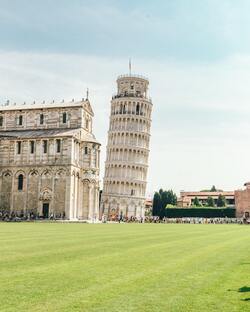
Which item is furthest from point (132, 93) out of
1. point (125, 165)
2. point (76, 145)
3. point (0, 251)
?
point (0, 251)

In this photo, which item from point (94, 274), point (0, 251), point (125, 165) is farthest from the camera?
point (125, 165)

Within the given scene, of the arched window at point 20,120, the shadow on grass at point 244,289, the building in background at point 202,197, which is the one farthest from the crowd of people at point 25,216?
the building in background at point 202,197

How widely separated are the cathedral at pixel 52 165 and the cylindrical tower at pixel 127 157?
32866 millimetres

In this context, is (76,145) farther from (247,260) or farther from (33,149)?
(247,260)

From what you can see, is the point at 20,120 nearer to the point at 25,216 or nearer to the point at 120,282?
the point at 25,216

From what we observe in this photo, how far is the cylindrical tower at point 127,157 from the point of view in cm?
11451

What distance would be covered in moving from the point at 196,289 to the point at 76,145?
67701 mm

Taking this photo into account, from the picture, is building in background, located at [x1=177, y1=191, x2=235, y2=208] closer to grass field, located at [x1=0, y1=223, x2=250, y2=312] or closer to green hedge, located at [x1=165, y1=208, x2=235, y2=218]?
green hedge, located at [x1=165, y1=208, x2=235, y2=218]

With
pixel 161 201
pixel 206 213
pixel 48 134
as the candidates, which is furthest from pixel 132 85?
pixel 48 134

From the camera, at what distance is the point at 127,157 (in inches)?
4540

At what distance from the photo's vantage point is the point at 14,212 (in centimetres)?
7650

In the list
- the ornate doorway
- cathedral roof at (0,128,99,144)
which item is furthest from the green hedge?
the ornate doorway

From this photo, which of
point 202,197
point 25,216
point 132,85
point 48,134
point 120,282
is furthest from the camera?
point 202,197

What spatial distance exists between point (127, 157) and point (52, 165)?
4129 cm
